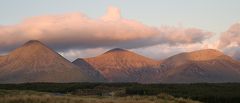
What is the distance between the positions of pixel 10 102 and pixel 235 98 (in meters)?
70.4

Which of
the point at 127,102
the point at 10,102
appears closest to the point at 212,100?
the point at 127,102

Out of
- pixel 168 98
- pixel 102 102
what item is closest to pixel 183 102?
pixel 168 98

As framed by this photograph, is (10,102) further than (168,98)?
No

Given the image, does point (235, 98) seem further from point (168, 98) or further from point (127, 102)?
point (127, 102)

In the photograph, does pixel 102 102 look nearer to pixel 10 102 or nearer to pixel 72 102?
pixel 72 102

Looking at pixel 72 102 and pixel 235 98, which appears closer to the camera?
pixel 72 102

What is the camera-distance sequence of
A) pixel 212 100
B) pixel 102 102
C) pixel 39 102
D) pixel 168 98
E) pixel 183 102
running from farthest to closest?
pixel 212 100 < pixel 168 98 < pixel 183 102 < pixel 102 102 < pixel 39 102

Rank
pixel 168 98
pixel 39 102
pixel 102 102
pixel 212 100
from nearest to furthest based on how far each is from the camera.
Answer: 1. pixel 39 102
2. pixel 102 102
3. pixel 168 98
4. pixel 212 100

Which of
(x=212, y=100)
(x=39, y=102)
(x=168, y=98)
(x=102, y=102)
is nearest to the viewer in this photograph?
(x=39, y=102)

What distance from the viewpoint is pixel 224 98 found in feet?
368

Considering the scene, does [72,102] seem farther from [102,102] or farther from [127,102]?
[127,102]

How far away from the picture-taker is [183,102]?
7769 centimetres

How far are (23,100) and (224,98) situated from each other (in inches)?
2628

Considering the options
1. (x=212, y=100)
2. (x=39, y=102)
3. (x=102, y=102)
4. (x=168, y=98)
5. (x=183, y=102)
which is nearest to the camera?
(x=39, y=102)
